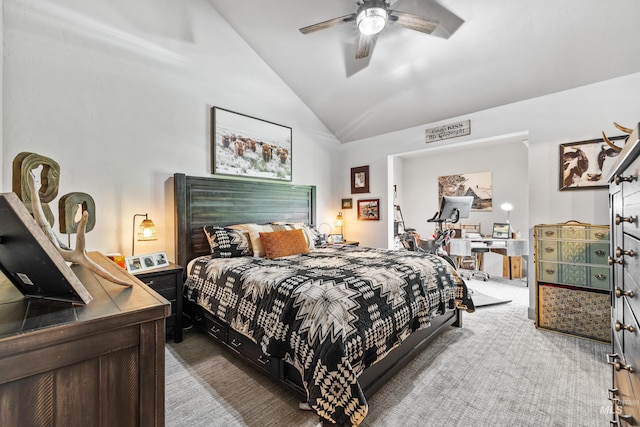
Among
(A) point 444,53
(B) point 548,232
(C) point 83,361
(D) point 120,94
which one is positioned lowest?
(C) point 83,361

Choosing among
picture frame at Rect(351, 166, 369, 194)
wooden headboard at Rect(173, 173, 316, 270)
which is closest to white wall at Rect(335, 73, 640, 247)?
picture frame at Rect(351, 166, 369, 194)

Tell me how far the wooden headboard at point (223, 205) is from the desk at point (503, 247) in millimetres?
2639

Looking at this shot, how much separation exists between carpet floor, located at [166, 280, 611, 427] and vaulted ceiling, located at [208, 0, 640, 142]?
8.83ft

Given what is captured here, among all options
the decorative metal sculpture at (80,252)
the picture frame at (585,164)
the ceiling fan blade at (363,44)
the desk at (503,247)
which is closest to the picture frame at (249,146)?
the ceiling fan blade at (363,44)

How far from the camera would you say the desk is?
452 cm

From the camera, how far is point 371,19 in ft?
7.66

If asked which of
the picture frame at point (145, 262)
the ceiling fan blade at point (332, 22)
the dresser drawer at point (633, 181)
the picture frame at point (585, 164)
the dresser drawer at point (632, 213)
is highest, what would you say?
the ceiling fan blade at point (332, 22)

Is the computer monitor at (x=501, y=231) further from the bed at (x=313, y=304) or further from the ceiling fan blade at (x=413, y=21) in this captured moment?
the ceiling fan blade at (x=413, y=21)

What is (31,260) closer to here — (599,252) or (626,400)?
(626,400)

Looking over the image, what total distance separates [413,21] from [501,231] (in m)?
4.23

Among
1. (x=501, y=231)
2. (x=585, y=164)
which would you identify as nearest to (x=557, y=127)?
(x=585, y=164)

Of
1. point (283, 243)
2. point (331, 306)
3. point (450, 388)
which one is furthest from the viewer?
point (283, 243)

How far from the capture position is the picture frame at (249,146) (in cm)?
343

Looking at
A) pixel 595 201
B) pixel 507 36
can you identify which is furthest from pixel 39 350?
pixel 595 201
